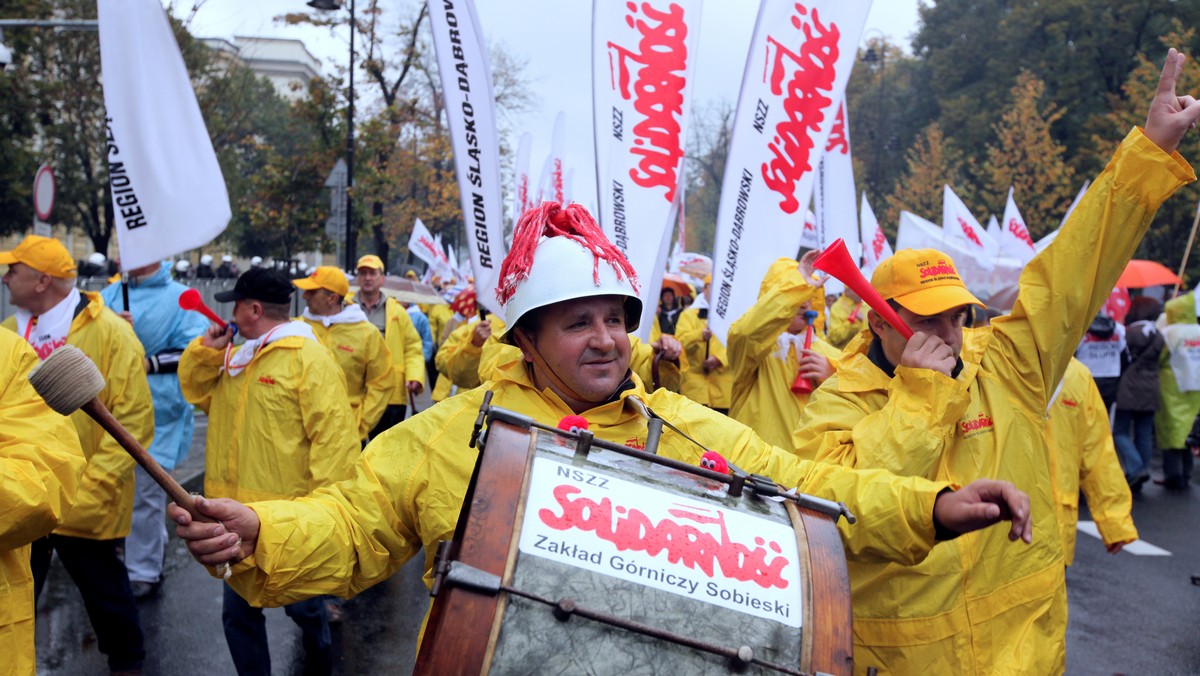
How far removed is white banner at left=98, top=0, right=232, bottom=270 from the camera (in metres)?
5.74

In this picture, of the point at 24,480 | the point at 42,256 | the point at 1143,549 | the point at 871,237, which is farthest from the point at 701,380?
the point at 24,480

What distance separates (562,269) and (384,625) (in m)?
4.39

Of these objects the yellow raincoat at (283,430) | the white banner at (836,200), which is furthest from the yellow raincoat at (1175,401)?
the yellow raincoat at (283,430)

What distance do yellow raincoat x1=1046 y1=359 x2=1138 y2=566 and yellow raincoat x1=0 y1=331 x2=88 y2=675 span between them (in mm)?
3795

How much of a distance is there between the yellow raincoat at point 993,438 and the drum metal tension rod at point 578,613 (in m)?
1.21

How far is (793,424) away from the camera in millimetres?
5922

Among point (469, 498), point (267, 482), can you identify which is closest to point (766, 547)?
point (469, 498)

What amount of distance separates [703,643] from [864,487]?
789mm

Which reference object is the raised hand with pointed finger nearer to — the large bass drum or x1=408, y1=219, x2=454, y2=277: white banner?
the large bass drum

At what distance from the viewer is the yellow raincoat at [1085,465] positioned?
15.6 ft

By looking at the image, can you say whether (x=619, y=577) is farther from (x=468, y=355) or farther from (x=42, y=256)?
(x=468, y=355)

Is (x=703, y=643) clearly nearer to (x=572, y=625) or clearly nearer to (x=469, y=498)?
(x=572, y=625)

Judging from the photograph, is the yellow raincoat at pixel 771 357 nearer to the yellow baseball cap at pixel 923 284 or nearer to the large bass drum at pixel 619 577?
the yellow baseball cap at pixel 923 284

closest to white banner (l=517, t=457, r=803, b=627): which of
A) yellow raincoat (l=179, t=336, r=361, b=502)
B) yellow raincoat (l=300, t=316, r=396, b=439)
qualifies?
yellow raincoat (l=179, t=336, r=361, b=502)
